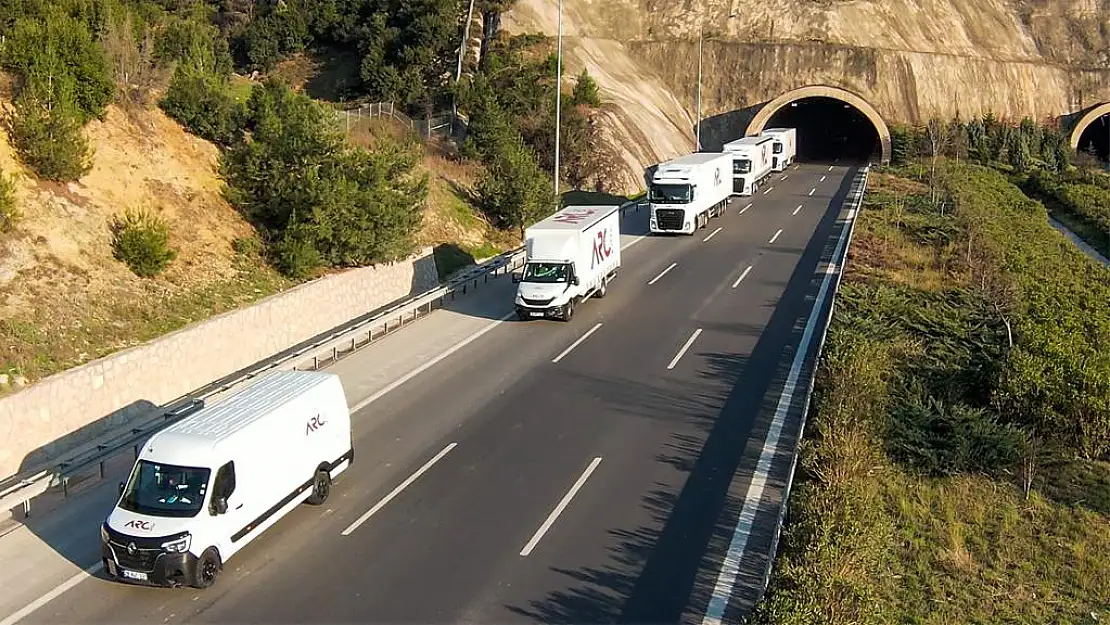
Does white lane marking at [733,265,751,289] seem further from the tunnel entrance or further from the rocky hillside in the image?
the tunnel entrance

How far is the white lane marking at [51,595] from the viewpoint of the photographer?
1279cm

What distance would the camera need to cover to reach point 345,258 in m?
27.8

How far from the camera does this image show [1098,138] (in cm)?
8806

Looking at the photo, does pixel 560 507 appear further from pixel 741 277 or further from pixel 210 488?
pixel 741 277

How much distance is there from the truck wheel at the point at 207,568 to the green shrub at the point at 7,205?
12.5 meters

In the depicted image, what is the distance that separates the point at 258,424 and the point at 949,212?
39.0m

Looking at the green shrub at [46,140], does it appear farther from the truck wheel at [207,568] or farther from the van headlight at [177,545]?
the truck wheel at [207,568]

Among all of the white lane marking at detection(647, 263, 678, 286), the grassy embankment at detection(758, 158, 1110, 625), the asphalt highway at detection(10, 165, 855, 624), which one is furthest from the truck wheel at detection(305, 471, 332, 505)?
the white lane marking at detection(647, 263, 678, 286)

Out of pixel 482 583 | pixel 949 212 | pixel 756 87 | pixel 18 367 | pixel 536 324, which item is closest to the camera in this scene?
pixel 482 583

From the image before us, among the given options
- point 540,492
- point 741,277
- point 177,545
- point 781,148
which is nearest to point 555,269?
point 741,277

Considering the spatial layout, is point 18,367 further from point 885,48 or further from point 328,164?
point 885,48

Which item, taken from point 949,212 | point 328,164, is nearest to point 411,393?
point 328,164

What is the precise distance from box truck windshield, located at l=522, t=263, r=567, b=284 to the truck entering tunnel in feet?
201

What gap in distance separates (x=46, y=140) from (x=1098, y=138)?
90917 millimetres
